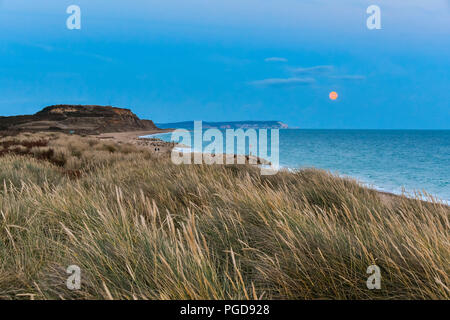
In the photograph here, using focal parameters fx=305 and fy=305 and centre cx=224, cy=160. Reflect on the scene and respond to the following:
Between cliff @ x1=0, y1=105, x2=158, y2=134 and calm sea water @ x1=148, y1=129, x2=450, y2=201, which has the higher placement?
cliff @ x1=0, y1=105, x2=158, y2=134

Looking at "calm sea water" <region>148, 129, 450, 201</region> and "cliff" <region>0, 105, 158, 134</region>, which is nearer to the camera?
"calm sea water" <region>148, 129, 450, 201</region>

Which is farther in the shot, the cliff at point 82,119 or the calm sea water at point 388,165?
the cliff at point 82,119

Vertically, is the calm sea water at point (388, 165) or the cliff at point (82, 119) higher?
the cliff at point (82, 119)

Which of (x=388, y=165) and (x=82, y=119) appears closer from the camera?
(x=388, y=165)

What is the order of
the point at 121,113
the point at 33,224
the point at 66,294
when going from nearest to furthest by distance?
the point at 66,294
the point at 33,224
the point at 121,113

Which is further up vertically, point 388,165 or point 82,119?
point 82,119

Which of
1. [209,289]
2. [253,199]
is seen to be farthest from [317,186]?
[209,289]

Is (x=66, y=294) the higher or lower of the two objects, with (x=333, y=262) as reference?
lower
